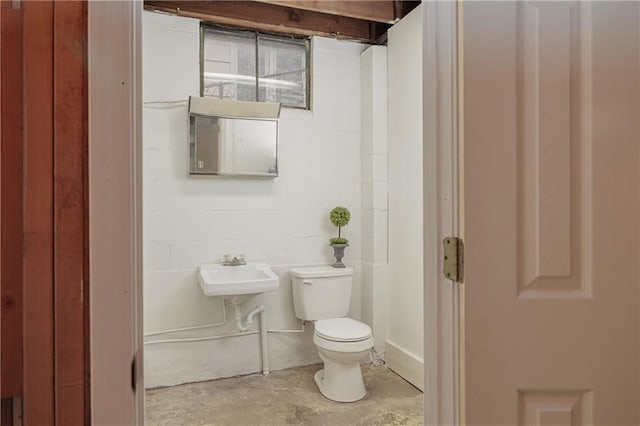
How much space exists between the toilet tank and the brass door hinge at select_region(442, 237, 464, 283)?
76.8 inches

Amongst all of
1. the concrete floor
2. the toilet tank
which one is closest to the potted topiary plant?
the toilet tank

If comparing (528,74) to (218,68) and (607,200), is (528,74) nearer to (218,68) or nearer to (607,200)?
(607,200)

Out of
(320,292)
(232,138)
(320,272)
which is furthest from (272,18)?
(320,292)

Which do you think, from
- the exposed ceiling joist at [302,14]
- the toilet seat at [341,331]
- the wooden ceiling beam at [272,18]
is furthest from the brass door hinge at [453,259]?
the wooden ceiling beam at [272,18]

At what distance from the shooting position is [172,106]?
2.66 meters

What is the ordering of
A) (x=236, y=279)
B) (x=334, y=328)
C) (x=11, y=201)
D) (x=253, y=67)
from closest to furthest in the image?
(x=11, y=201)
(x=334, y=328)
(x=236, y=279)
(x=253, y=67)

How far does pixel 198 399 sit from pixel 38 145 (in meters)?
2.28

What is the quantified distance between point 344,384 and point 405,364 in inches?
20.9

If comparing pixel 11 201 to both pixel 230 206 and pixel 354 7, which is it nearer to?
pixel 230 206

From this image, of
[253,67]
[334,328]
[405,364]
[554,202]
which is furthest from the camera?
[253,67]

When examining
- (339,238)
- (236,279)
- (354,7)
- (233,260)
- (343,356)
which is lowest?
(343,356)

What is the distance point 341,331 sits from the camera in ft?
8.09

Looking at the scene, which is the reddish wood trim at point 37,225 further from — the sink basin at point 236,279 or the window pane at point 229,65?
the window pane at point 229,65

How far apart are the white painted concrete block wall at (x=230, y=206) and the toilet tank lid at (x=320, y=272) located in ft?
0.39
